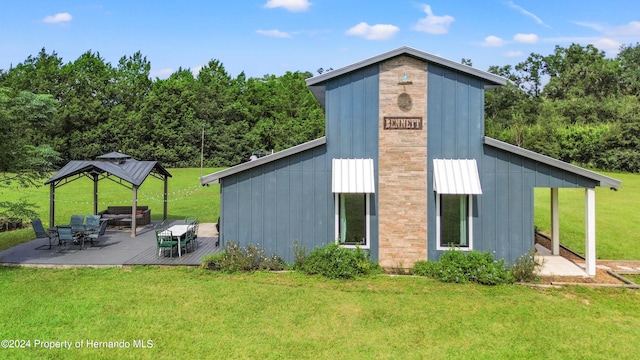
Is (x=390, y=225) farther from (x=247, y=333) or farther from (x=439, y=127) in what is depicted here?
(x=247, y=333)

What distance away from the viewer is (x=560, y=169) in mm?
10680

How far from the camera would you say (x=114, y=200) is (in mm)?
26125

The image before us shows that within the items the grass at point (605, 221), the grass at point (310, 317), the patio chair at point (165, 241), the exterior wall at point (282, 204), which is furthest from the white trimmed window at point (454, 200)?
the patio chair at point (165, 241)

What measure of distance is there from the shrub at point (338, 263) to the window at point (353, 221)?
339mm

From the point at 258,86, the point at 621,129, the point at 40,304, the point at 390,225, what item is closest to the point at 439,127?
the point at 390,225

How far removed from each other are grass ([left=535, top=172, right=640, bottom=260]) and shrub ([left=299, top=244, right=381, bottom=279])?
823 centimetres

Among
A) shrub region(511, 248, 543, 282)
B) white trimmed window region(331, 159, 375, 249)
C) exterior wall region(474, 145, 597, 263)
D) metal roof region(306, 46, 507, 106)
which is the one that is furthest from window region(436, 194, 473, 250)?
metal roof region(306, 46, 507, 106)

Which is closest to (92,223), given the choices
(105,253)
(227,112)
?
(105,253)

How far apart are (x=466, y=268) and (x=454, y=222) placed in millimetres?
1381

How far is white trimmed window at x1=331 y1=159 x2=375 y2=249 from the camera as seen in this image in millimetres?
10914

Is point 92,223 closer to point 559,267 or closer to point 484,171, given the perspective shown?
point 484,171

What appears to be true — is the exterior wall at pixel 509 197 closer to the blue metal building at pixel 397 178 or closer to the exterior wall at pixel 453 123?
the blue metal building at pixel 397 178

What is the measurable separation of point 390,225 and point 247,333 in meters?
5.30

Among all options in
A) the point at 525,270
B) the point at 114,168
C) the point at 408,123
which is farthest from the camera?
the point at 114,168
